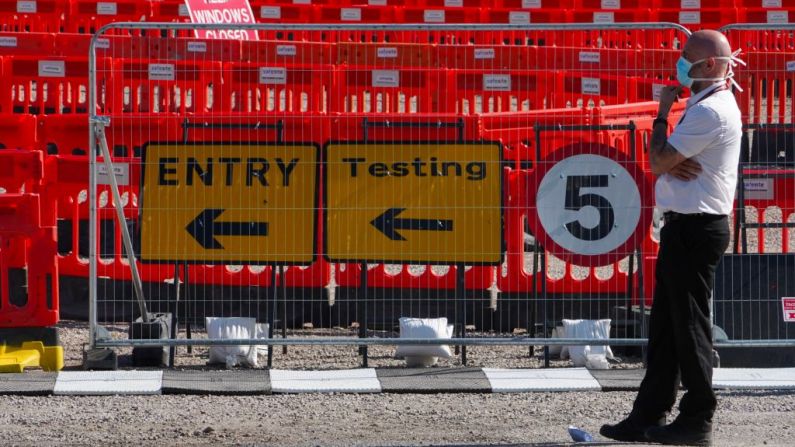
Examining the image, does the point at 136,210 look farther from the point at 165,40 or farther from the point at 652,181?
the point at 652,181

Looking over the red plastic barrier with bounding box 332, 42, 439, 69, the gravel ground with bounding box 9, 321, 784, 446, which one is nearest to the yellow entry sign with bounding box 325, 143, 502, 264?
the gravel ground with bounding box 9, 321, 784, 446

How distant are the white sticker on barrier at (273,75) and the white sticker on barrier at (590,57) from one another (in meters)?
2.34

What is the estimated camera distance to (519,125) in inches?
391

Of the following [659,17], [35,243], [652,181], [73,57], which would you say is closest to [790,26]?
[652,181]

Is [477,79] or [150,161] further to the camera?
[477,79]

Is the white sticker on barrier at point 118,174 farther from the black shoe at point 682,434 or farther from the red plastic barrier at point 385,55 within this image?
the black shoe at point 682,434

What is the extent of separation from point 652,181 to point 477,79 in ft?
13.5

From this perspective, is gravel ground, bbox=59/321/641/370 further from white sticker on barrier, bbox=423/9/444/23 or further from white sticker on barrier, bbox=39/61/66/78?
white sticker on barrier, bbox=423/9/444/23

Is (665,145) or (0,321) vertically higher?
(665,145)

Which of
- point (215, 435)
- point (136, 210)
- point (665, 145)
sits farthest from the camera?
point (136, 210)

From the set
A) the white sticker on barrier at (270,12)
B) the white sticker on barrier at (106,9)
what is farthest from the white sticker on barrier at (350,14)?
the white sticker on barrier at (106,9)

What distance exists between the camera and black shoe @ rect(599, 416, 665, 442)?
6.86m

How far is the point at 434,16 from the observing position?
66.4 ft

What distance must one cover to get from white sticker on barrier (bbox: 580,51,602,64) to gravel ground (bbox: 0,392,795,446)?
→ 10.9 feet
